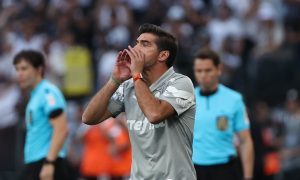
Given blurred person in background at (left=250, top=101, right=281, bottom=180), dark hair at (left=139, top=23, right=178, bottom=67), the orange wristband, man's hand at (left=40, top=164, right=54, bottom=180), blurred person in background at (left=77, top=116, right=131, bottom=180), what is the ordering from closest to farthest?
the orange wristband → dark hair at (left=139, top=23, right=178, bottom=67) → man's hand at (left=40, top=164, right=54, bottom=180) → blurred person in background at (left=250, top=101, right=281, bottom=180) → blurred person in background at (left=77, top=116, right=131, bottom=180)

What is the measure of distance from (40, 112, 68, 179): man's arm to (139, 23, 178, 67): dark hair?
8.16 ft

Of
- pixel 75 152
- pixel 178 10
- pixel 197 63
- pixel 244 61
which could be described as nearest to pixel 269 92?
pixel 244 61

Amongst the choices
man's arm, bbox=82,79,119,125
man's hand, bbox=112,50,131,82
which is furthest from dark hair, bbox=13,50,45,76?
man's hand, bbox=112,50,131,82

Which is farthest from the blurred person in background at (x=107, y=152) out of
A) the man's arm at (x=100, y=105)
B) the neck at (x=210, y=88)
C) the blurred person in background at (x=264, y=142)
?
the man's arm at (x=100, y=105)

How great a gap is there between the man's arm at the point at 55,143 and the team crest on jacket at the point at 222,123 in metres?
1.70

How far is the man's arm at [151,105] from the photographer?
6426 mm

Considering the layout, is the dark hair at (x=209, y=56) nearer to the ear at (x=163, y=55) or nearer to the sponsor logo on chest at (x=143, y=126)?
the ear at (x=163, y=55)

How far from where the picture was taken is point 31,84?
31.1 ft

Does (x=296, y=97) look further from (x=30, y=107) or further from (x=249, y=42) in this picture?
(x=30, y=107)

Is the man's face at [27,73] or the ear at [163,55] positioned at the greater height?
the ear at [163,55]

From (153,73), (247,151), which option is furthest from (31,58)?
(153,73)

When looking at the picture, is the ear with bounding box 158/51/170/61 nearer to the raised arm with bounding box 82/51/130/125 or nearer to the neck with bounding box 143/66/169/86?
the neck with bounding box 143/66/169/86

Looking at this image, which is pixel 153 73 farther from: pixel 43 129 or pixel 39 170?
pixel 39 170

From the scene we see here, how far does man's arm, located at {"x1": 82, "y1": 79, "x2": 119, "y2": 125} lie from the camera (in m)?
6.89
